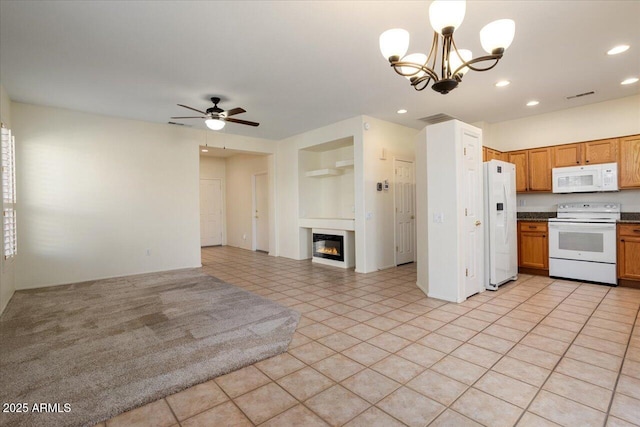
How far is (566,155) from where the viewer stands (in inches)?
205

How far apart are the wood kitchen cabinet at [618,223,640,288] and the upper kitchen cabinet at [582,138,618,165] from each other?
1109mm

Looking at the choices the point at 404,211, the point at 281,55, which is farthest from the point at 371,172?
the point at 281,55

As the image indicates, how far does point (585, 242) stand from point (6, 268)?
8384mm

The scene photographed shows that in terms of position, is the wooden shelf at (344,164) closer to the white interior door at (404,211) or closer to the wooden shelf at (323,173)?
the wooden shelf at (323,173)

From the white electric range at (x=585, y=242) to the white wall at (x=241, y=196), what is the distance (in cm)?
652

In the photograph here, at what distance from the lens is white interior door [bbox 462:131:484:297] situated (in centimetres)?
405

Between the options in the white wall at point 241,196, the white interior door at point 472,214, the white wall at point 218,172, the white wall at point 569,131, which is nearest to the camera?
the white interior door at point 472,214

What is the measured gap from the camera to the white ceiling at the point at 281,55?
8.47ft

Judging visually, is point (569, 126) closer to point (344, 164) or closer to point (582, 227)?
point (582, 227)

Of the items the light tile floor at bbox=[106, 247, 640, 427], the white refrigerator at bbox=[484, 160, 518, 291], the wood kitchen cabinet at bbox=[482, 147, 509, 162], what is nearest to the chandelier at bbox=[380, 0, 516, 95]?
the light tile floor at bbox=[106, 247, 640, 427]

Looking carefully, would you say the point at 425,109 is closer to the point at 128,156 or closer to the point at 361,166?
the point at 361,166

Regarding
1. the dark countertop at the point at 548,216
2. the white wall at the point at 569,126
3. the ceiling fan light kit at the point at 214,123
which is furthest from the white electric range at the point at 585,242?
the ceiling fan light kit at the point at 214,123

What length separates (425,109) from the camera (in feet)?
17.4

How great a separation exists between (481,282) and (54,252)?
671cm
